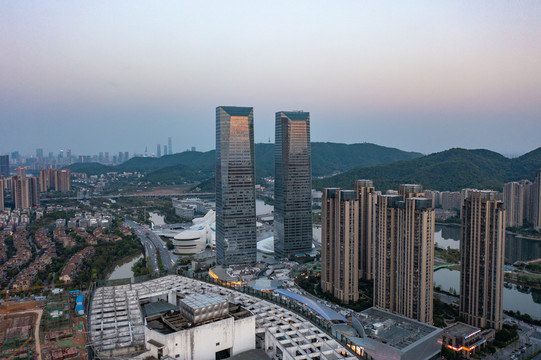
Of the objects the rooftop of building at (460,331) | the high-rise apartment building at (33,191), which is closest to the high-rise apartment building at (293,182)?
the rooftop of building at (460,331)

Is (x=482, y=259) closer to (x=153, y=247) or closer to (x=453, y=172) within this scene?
(x=153, y=247)

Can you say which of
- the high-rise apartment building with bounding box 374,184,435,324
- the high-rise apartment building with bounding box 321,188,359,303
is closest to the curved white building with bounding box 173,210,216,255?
the high-rise apartment building with bounding box 321,188,359,303

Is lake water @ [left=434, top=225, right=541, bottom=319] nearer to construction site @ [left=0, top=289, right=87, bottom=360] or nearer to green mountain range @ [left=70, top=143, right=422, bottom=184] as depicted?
construction site @ [left=0, top=289, right=87, bottom=360]

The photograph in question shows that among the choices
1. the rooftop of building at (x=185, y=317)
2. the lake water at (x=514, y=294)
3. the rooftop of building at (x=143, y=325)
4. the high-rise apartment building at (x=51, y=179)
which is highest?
the high-rise apartment building at (x=51, y=179)

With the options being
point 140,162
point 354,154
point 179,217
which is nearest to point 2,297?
point 179,217

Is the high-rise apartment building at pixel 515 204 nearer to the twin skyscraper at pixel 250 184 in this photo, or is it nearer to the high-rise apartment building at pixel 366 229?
the high-rise apartment building at pixel 366 229

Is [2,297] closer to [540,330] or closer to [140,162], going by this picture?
[540,330]
